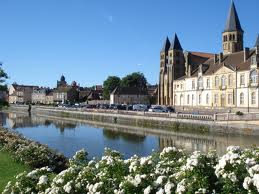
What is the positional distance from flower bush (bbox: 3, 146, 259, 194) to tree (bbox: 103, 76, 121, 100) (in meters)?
106

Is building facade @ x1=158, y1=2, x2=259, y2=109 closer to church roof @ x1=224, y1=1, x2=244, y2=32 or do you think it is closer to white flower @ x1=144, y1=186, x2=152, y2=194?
church roof @ x1=224, y1=1, x2=244, y2=32

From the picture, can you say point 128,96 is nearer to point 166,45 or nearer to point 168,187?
point 166,45

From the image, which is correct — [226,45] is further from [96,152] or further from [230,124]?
[96,152]

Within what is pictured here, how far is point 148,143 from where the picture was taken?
33.4m

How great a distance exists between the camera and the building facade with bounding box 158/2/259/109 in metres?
55.3

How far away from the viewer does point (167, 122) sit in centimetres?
4650

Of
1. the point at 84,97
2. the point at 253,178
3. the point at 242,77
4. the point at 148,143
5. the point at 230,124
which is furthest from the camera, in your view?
the point at 84,97

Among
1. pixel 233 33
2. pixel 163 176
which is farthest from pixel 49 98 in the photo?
pixel 163 176

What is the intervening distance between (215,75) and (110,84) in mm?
55704

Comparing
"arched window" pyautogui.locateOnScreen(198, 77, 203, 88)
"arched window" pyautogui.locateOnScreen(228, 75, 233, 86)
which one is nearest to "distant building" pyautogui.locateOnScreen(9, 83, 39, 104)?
"arched window" pyautogui.locateOnScreen(198, 77, 203, 88)

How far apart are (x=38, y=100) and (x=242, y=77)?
11434 cm

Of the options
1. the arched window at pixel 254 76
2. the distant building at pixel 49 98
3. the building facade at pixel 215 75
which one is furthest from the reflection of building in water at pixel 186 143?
the distant building at pixel 49 98

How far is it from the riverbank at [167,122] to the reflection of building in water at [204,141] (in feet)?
4.63

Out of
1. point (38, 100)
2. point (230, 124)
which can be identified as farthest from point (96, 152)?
point (38, 100)
